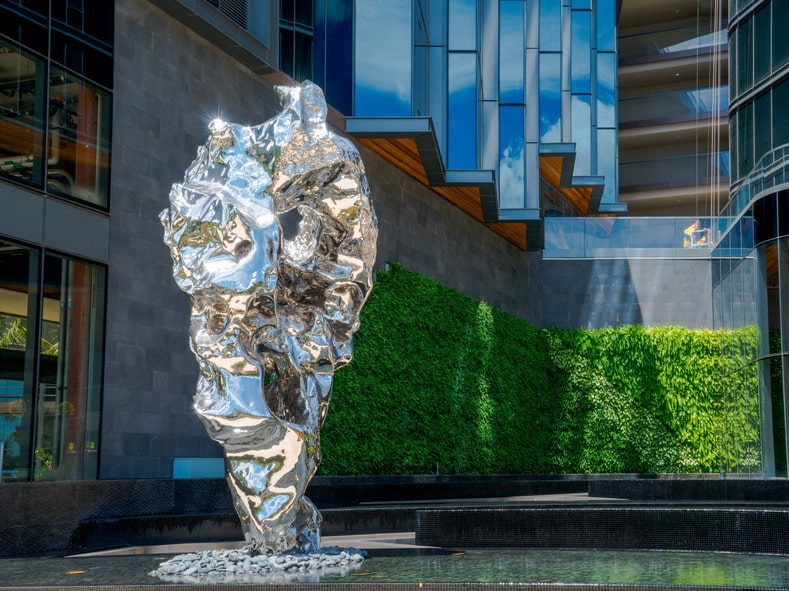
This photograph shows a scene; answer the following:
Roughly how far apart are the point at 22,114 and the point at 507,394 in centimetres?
1685

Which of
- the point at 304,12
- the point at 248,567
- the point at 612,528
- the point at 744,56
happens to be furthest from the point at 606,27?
the point at 248,567

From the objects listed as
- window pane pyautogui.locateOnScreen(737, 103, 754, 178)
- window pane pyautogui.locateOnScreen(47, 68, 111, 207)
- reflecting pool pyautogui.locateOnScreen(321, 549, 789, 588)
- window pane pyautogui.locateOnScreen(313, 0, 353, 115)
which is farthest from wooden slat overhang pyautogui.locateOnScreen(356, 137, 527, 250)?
reflecting pool pyautogui.locateOnScreen(321, 549, 789, 588)

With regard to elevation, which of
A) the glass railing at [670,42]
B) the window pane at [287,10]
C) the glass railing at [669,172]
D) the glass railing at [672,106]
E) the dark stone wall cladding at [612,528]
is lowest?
the dark stone wall cladding at [612,528]

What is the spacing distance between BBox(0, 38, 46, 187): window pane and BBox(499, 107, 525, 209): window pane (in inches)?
579

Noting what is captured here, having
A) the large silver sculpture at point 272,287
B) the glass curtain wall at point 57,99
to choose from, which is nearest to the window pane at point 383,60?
the glass curtain wall at point 57,99

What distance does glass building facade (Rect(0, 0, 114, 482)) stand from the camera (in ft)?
44.2

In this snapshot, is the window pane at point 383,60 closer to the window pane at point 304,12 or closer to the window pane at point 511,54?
the window pane at point 304,12

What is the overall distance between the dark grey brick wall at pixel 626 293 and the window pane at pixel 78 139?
20.5 metres

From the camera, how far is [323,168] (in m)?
8.45

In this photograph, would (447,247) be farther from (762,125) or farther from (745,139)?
(762,125)

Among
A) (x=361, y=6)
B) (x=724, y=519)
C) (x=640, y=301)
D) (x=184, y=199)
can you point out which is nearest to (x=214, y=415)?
(x=184, y=199)

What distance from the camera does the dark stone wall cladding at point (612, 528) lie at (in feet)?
34.1

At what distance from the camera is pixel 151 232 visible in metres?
15.6

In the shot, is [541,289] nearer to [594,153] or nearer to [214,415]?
[594,153]
